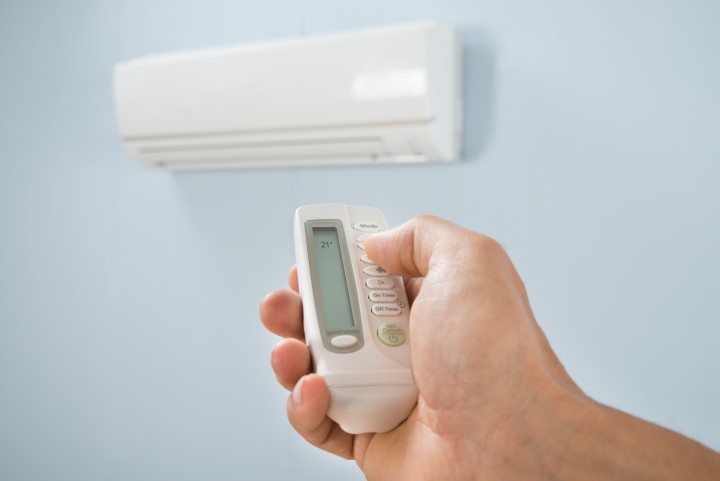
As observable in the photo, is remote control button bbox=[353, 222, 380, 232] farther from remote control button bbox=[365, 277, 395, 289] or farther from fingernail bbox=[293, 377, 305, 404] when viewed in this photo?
fingernail bbox=[293, 377, 305, 404]

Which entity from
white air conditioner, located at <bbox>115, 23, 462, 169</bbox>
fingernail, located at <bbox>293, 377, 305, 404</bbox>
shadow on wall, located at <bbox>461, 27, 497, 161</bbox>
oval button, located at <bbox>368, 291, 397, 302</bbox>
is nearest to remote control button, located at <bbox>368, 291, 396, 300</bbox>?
oval button, located at <bbox>368, 291, 397, 302</bbox>

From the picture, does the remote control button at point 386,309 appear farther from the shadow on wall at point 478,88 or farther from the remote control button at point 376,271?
the shadow on wall at point 478,88

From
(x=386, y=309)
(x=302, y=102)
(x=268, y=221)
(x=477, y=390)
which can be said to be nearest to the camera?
(x=477, y=390)

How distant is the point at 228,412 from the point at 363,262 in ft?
3.44

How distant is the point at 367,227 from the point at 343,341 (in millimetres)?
191

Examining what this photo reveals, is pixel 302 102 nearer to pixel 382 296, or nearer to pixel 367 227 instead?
pixel 367 227

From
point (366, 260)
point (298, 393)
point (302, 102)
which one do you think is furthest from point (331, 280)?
point (302, 102)

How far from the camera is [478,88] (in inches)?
58.2

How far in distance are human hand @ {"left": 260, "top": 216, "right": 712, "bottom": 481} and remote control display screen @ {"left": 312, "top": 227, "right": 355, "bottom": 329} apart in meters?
0.05

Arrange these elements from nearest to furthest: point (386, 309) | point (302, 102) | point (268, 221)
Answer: point (386, 309) < point (302, 102) < point (268, 221)

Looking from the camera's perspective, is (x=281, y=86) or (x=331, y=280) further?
(x=281, y=86)

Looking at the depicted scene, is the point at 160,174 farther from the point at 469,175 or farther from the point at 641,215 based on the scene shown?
the point at 641,215

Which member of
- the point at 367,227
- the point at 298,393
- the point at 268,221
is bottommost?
the point at 268,221

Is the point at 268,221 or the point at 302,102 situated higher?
the point at 302,102
